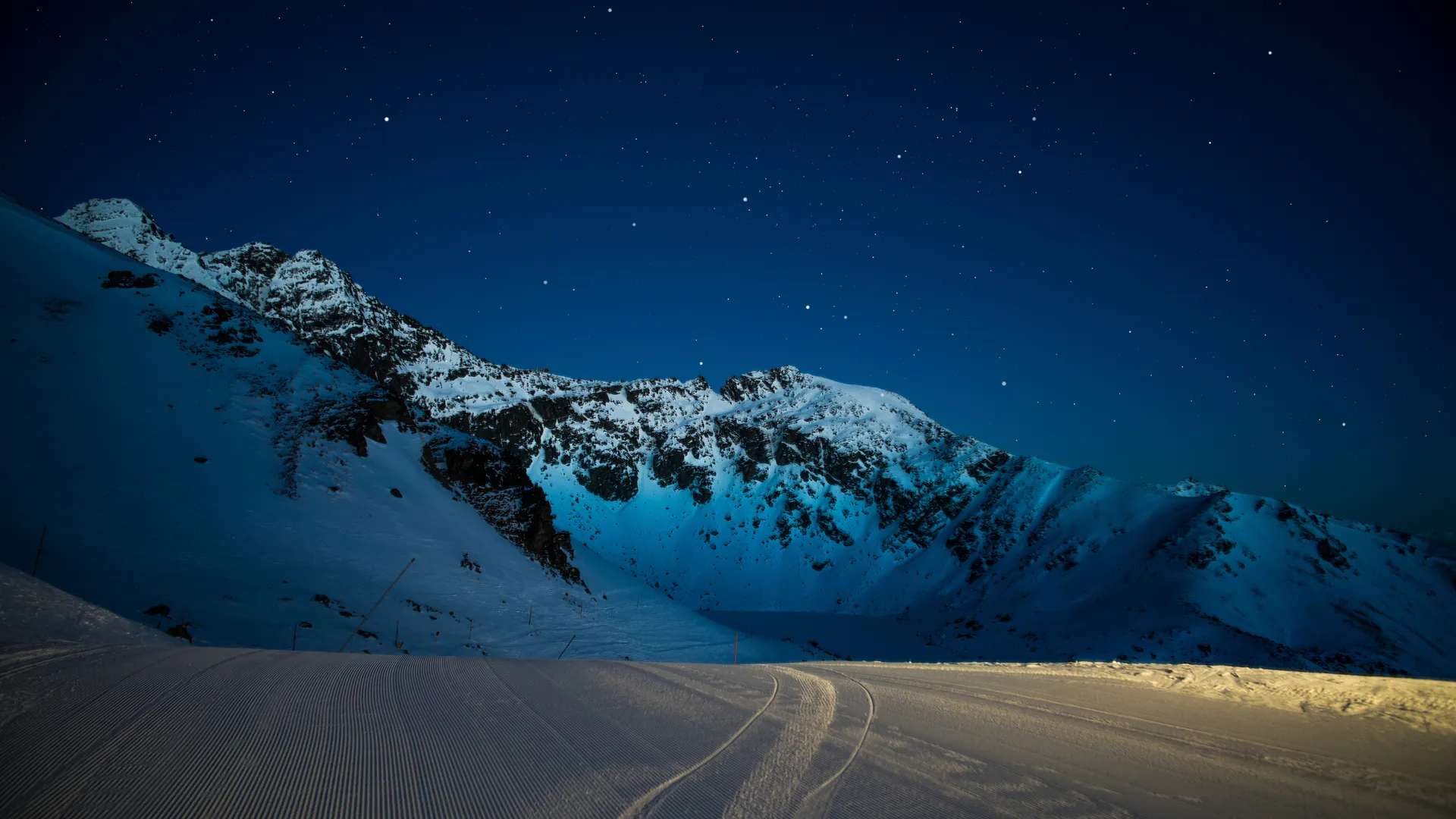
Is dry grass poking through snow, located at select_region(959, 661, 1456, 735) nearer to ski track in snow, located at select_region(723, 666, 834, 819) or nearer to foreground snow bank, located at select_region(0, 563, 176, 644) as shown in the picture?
ski track in snow, located at select_region(723, 666, 834, 819)

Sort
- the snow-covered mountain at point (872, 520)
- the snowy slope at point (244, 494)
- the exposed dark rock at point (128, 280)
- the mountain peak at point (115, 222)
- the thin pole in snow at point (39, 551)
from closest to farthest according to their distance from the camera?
the thin pole in snow at point (39, 551) → the snowy slope at point (244, 494) → the exposed dark rock at point (128, 280) → the snow-covered mountain at point (872, 520) → the mountain peak at point (115, 222)

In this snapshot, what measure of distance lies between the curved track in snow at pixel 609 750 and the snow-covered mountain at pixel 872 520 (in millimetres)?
37203

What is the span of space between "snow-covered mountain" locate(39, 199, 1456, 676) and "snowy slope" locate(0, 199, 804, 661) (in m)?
10.2

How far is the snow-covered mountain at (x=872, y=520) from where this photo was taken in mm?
45656

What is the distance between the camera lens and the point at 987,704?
18.5 ft

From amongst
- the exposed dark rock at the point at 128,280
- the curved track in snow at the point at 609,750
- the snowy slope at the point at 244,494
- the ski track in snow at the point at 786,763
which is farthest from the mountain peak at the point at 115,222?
the ski track in snow at the point at 786,763

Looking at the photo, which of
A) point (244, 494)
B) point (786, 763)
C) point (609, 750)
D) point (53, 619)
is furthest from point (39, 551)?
point (786, 763)

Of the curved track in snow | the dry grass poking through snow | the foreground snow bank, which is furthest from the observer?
the foreground snow bank

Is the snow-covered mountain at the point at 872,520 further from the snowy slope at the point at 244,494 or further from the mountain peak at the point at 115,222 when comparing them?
the snowy slope at the point at 244,494

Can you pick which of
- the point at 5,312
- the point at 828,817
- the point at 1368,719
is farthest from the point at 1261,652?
the point at 5,312

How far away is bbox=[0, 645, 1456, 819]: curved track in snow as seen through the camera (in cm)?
265

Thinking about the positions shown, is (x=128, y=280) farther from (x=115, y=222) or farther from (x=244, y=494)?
(x=115, y=222)

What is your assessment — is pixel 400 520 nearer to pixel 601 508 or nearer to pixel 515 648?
pixel 515 648

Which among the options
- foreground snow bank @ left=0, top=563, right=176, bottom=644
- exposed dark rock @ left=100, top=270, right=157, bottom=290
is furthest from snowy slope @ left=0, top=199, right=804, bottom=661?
foreground snow bank @ left=0, top=563, right=176, bottom=644
